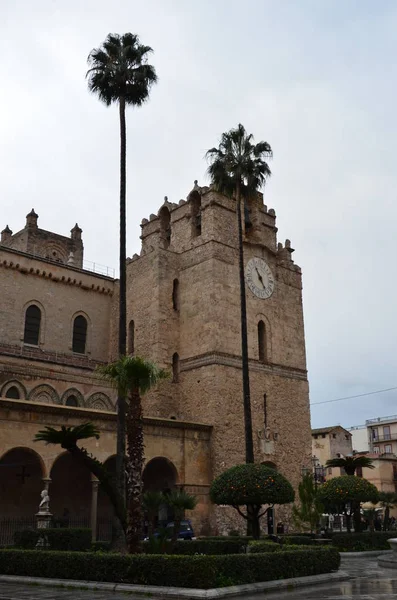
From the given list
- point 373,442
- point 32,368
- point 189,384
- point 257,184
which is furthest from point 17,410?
point 373,442

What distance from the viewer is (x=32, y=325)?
111ft

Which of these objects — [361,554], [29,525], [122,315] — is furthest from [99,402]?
[361,554]

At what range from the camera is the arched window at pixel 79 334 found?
35.6m

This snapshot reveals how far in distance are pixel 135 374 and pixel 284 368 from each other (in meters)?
19.9

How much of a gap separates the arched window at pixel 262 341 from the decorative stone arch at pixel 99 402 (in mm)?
8388

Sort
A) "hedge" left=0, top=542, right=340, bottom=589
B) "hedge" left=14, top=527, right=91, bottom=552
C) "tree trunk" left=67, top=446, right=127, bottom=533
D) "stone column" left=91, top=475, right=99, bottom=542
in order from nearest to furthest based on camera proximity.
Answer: "hedge" left=0, top=542, right=340, bottom=589
"tree trunk" left=67, top=446, right=127, bottom=533
"hedge" left=14, top=527, right=91, bottom=552
"stone column" left=91, top=475, right=99, bottom=542

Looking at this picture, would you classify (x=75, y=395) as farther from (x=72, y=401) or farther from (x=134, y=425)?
(x=134, y=425)

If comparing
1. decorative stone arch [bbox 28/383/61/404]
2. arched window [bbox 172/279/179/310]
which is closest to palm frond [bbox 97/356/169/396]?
decorative stone arch [bbox 28/383/61/404]

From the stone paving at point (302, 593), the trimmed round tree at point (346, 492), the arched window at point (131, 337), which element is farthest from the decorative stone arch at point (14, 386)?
the stone paving at point (302, 593)

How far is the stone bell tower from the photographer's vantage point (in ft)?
104

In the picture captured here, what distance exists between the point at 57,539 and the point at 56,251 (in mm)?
29831

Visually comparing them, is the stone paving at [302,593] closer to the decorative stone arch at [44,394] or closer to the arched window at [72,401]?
the decorative stone arch at [44,394]

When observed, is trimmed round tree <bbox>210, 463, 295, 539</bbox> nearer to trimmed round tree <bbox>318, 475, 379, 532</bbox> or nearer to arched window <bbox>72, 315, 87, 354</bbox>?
trimmed round tree <bbox>318, 475, 379, 532</bbox>

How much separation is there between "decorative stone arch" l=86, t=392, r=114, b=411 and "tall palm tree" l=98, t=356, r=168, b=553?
52.2 ft
